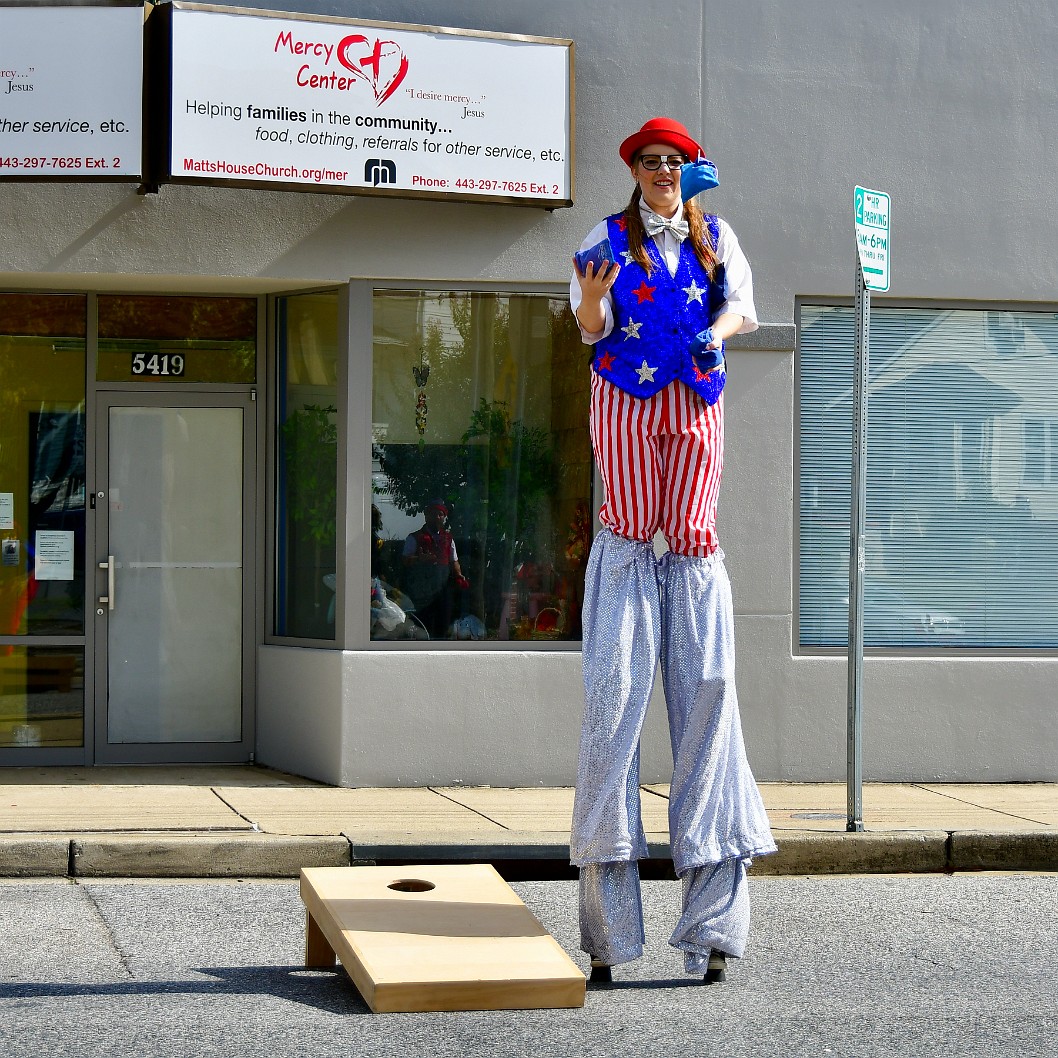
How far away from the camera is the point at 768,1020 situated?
15.1 ft

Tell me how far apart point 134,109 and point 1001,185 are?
5064mm

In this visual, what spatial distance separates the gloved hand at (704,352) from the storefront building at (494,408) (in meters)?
4.29

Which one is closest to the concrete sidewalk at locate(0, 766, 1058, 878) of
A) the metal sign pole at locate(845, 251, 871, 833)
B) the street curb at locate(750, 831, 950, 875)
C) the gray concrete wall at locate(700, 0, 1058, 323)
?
the street curb at locate(750, 831, 950, 875)

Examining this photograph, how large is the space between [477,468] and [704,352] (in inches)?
182

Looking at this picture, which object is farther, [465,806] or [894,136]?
[894,136]

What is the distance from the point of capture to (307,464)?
960cm

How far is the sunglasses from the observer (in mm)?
5062

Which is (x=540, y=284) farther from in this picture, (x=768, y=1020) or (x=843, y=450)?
(x=768, y=1020)

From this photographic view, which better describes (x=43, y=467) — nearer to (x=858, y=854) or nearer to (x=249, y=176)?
(x=249, y=176)

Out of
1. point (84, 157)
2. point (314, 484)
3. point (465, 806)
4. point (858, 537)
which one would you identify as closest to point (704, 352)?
point (858, 537)

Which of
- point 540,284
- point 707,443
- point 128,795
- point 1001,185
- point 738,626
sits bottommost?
point 128,795

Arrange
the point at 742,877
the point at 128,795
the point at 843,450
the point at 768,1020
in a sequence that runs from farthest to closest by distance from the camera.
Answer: the point at 843,450 → the point at 128,795 → the point at 742,877 → the point at 768,1020

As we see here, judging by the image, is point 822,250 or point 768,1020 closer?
point 768,1020

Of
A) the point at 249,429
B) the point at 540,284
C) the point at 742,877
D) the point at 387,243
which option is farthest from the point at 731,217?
the point at 742,877
